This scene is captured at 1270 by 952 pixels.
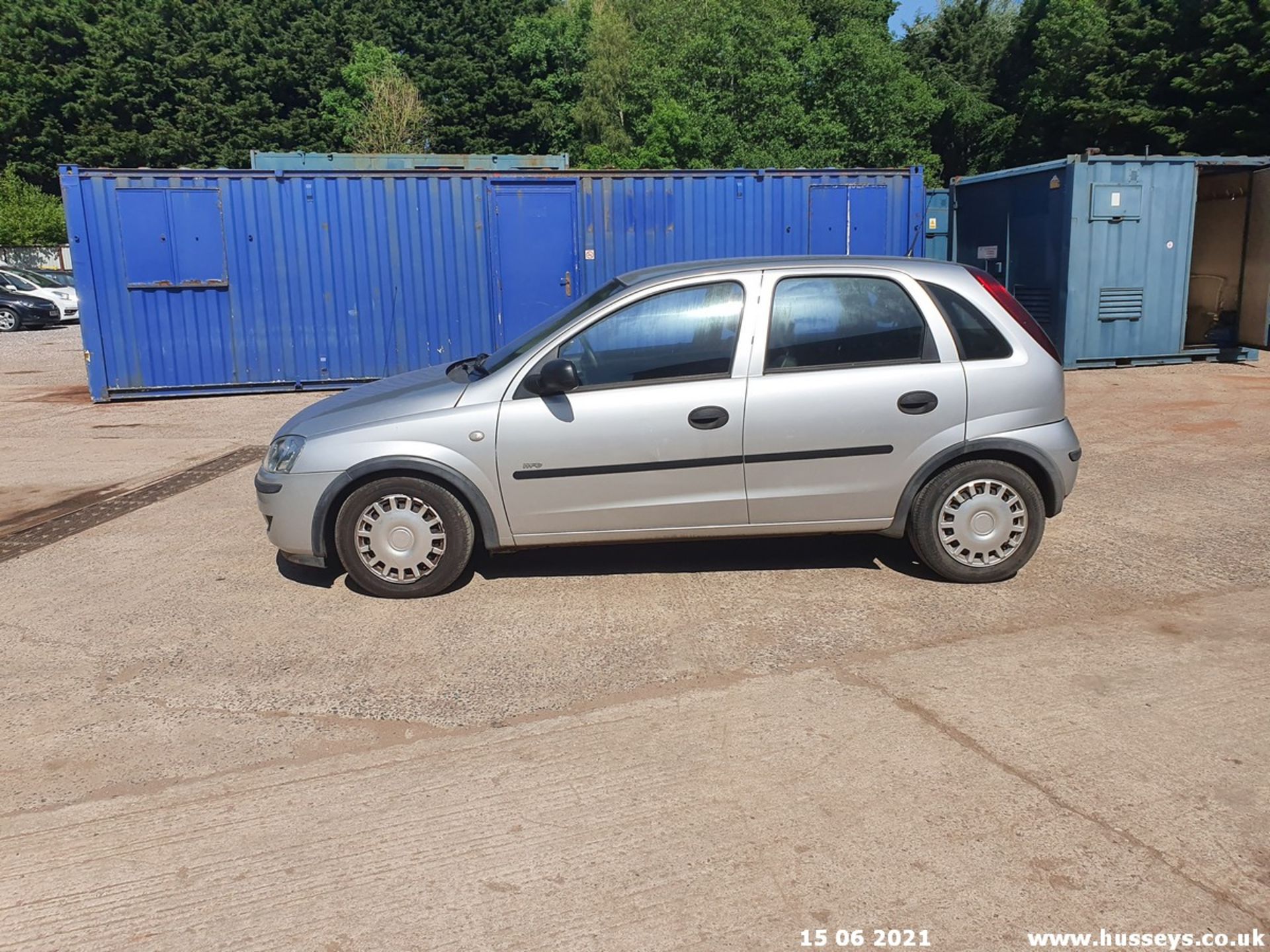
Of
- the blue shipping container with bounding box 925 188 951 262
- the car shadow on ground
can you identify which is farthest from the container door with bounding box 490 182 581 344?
the car shadow on ground

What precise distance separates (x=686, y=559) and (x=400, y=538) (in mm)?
1661

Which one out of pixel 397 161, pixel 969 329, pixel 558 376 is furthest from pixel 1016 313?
pixel 397 161

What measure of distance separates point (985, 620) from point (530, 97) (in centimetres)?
4488

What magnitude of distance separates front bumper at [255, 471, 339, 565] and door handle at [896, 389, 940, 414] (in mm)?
2828

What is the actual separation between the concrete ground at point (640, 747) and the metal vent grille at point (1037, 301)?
7.84 m

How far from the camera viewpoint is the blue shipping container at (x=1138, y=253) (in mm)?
13273

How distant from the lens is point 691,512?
533 centimetres

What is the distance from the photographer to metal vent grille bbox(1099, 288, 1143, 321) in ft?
44.6

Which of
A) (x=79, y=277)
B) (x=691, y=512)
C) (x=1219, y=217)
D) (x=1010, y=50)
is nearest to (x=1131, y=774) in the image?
(x=691, y=512)

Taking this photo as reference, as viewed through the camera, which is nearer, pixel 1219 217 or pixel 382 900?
pixel 382 900

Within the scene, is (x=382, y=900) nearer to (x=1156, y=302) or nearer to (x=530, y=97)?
(x=1156, y=302)

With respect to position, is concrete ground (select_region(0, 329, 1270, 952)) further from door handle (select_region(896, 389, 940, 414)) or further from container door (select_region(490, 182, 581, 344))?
container door (select_region(490, 182, 581, 344))

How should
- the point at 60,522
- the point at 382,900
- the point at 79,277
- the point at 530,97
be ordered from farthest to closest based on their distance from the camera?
the point at 530,97
the point at 79,277
the point at 60,522
the point at 382,900

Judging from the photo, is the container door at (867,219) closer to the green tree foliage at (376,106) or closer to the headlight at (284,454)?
the headlight at (284,454)
